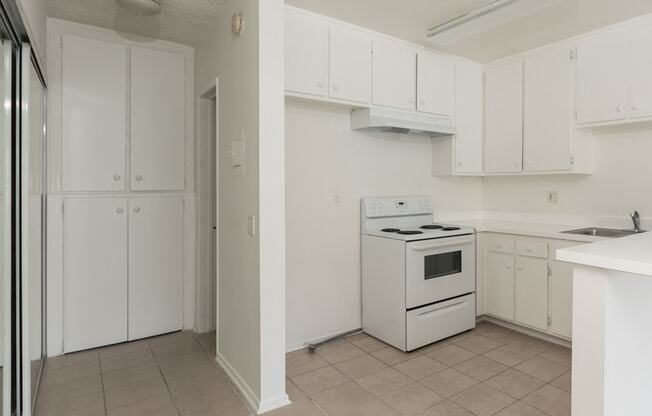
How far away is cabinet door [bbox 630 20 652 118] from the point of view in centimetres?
267

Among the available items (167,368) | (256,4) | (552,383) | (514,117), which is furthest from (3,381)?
(514,117)

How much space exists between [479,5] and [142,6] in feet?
7.08

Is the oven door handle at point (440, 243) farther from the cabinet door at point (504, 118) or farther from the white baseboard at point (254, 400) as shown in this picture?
the white baseboard at point (254, 400)

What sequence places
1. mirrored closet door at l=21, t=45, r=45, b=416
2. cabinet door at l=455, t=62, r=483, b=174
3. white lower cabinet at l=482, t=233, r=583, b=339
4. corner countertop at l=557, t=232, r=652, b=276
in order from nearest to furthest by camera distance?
corner countertop at l=557, t=232, r=652, b=276 → mirrored closet door at l=21, t=45, r=45, b=416 → white lower cabinet at l=482, t=233, r=583, b=339 → cabinet door at l=455, t=62, r=483, b=174

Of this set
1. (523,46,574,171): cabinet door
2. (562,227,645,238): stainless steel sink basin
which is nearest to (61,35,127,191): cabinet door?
(523,46,574,171): cabinet door

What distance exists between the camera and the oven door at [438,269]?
112 inches

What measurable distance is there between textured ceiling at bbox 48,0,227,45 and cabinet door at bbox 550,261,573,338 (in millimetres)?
3053

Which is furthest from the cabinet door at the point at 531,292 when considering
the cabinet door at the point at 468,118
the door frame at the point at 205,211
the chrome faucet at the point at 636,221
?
the door frame at the point at 205,211

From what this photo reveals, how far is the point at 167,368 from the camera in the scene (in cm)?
261

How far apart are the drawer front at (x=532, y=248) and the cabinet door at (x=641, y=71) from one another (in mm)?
1116

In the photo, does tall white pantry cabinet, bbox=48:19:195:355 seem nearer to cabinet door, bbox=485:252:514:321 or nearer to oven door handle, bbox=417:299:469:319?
oven door handle, bbox=417:299:469:319

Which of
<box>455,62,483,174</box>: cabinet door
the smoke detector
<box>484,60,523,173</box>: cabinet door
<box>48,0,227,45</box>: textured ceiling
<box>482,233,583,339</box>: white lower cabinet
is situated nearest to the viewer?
the smoke detector

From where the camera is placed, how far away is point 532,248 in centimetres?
307

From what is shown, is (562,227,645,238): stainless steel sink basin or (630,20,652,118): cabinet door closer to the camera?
(630,20,652,118): cabinet door
